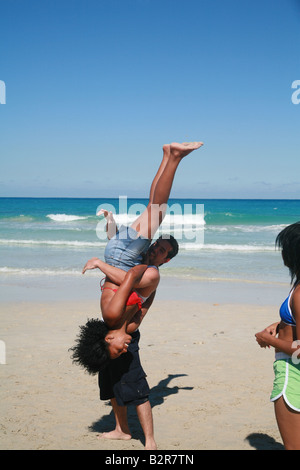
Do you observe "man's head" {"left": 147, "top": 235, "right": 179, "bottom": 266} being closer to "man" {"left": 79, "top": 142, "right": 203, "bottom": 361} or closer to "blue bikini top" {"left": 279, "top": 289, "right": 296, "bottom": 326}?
"man" {"left": 79, "top": 142, "right": 203, "bottom": 361}

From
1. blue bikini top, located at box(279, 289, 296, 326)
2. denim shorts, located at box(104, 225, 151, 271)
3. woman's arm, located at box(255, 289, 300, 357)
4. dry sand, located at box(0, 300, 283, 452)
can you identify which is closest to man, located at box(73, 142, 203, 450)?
denim shorts, located at box(104, 225, 151, 271)

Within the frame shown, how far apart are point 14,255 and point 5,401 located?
1309 cm

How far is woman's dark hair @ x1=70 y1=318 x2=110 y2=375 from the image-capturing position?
3.71 m

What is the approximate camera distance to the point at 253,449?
156 inches

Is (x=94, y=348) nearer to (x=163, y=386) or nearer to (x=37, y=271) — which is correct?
(x=163, y=386)

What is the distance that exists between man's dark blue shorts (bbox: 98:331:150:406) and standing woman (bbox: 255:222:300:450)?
137cm

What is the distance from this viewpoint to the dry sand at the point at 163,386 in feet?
13.7

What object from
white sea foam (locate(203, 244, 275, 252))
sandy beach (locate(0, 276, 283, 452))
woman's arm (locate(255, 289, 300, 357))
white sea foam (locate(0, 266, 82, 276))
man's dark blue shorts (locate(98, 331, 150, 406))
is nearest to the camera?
woman's arm (locate(255, 289, 300, 357))

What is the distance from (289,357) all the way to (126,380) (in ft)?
5.14

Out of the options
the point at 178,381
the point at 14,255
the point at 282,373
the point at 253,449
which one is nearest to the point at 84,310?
the point at 178,381

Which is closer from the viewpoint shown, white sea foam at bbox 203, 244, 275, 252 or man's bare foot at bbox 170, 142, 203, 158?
man's bare foot at bbox 170, 142, 203, 158

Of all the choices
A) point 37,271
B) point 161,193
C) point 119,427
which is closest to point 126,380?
point 119,427

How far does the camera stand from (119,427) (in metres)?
4.15
